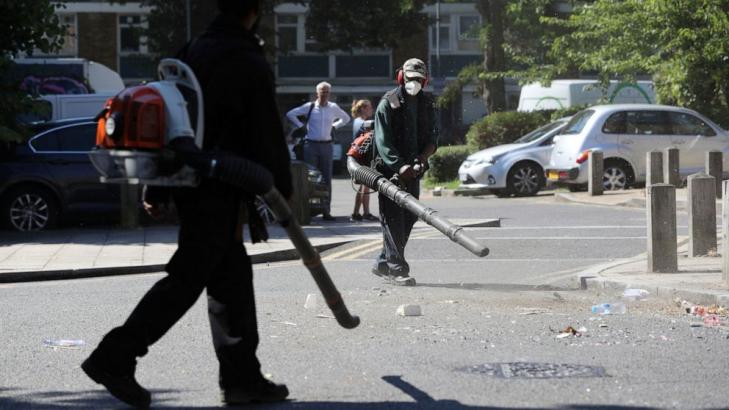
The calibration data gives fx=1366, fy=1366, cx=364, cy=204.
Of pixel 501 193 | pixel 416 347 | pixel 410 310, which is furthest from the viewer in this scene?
pixel 501 193

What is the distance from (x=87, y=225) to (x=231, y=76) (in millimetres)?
13047

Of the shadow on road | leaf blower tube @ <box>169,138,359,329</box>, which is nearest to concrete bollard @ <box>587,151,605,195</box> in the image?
the shadow on road

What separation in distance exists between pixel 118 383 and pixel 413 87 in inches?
221

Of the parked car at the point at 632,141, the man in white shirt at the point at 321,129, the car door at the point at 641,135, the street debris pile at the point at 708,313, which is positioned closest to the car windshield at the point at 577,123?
the parked car at the point at 632,141

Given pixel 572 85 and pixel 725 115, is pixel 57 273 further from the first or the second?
pixel 572 85

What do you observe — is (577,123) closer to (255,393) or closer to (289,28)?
(255,393)

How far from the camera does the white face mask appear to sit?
10.9 metres

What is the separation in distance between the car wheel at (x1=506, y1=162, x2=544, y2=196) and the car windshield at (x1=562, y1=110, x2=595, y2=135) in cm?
90

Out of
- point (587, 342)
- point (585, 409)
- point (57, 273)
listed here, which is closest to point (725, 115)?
point (57, 273)

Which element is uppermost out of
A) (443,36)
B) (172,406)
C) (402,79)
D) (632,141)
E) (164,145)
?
(443,36)

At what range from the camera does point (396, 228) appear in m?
11.1

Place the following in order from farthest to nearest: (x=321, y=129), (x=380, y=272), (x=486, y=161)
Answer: (x=486, y=161), (x=321, y=129), (x=380, y=272)

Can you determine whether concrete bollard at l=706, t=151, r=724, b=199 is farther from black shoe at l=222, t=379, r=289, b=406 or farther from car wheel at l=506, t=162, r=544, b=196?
black shoe at l=222, t=379, r=289, b=406

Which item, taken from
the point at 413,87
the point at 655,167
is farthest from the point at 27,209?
the point at 655,167
